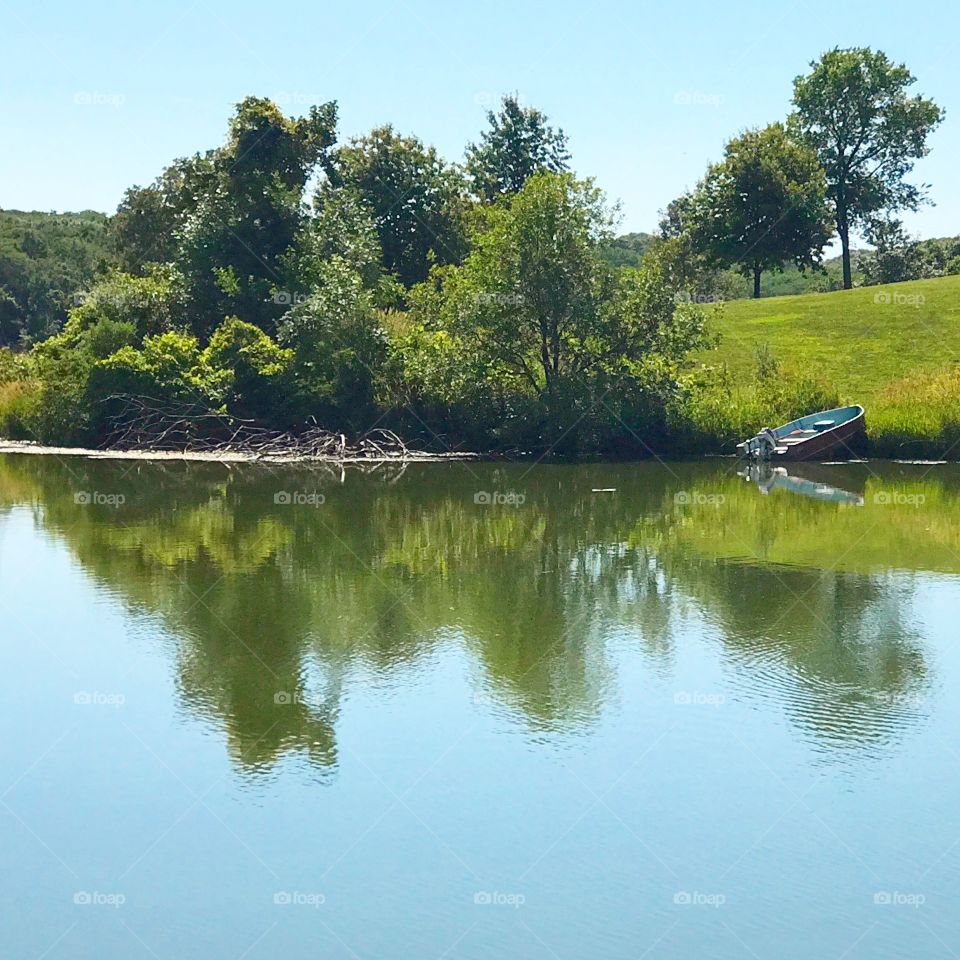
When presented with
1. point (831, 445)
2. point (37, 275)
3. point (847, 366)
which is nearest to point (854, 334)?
point (847, 366)

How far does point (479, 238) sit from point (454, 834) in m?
35.5

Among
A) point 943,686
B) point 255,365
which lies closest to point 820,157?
point 255,365

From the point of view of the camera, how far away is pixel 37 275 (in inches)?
5497

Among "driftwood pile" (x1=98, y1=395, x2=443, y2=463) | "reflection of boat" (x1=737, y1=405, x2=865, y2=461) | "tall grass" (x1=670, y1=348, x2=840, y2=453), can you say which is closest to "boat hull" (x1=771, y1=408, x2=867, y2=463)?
"reflection of boat" (x1=737, y1=405, x2=865, y2=461)

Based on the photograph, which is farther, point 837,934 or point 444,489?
point 444,489

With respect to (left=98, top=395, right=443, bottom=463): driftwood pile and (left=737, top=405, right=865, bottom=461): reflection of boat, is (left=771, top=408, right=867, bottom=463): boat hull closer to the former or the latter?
(left=737, top=405, right=865, bottom=461): reflection of boat

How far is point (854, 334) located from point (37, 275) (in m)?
103

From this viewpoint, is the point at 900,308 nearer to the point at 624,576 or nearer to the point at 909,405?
the point at 909,405

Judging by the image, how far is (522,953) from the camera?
880 cm

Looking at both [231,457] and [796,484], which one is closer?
[796,484]

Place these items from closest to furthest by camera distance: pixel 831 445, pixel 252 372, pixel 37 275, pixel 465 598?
pixel 465 598
pixel 831 445
pixel 252 372
pixel 37 275

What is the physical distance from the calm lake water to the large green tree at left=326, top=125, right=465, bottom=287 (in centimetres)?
4849

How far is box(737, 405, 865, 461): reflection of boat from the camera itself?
4300cm

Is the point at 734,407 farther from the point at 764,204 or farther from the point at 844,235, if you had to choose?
the point at 844,235
